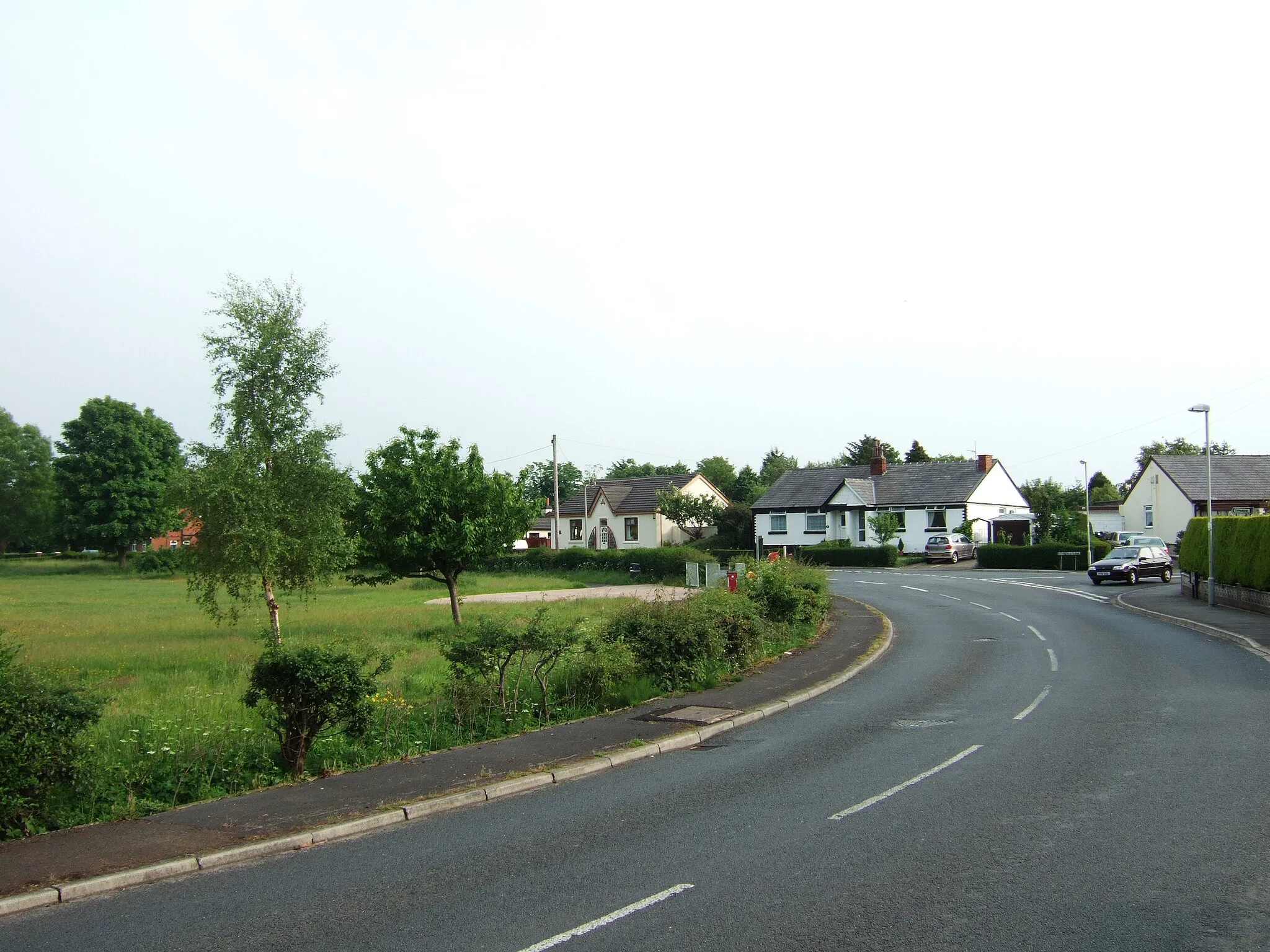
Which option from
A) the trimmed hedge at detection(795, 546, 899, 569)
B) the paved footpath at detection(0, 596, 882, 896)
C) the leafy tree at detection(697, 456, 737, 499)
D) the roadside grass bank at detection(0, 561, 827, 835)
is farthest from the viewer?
the leafy tree at detection(697, 456, 737, 499)

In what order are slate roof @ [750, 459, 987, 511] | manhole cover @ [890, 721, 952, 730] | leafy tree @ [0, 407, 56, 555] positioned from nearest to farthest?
manhole cover @ [890, 721, 952, 730]
slate roof @ [750, 459, 987, 511]
leafy tree @ [0, 407, 56, 555]

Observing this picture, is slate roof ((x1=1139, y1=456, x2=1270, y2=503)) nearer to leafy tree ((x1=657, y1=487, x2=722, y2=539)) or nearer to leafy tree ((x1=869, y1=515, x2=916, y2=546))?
leafy tree ((x1=869, y1=515, x2=916, y2=546))

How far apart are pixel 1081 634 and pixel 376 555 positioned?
18.6 meters

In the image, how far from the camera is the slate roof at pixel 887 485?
67.6m

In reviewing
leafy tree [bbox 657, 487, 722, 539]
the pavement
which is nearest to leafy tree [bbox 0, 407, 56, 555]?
leafy tree [bbox 657, 487, 722, 539]

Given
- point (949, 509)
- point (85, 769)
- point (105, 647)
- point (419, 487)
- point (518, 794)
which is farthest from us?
point (949, 509)

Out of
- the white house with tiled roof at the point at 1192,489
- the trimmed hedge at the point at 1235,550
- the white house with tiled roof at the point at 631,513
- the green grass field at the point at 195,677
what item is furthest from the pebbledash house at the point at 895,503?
the green grass field at the point at 195,677

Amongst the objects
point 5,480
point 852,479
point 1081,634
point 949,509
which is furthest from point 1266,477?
point 5,480

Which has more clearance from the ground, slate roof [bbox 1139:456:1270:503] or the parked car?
slate roof [bbox 1139:456:1270:503]

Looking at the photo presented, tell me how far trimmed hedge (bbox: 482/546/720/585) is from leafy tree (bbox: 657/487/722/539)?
14.2 m

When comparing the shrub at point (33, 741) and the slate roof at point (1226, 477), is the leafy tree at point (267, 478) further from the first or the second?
the slate roof at point (1226, 477)

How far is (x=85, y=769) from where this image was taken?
8.27 m

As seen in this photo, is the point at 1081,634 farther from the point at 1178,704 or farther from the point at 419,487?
the point at 419,487

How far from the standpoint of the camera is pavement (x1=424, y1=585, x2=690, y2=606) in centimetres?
3694
